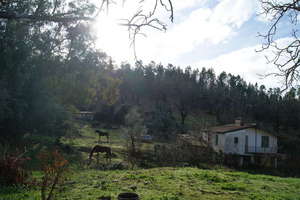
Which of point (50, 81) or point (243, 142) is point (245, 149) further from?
point (50, 81)

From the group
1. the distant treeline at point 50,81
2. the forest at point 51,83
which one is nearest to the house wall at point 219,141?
the forest at point 51,83

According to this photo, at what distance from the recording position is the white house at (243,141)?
27.5 metres

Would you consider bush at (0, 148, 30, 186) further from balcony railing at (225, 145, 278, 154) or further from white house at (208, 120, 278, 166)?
balcony railing at (225, 145, 278, 154)

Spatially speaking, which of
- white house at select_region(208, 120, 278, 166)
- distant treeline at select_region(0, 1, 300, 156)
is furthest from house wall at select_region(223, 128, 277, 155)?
distant treeline at select_region(0, 1, 300, 156)

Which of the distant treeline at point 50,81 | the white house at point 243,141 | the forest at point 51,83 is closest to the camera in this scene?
the forest at point 51,83

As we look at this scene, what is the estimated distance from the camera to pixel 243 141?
2798 centimetres

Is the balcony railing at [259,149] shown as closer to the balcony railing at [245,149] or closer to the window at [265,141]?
the balcony railing at [245,149]

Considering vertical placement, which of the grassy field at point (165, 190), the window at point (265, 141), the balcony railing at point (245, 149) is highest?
the window at point (265, 141)

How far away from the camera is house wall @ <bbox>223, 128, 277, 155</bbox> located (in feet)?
90.4

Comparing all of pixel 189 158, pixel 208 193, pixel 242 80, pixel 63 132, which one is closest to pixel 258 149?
pixel 189 158

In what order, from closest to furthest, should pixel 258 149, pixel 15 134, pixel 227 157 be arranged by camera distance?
pixel 15 134 → pixel 227 157 → pixel 258 149

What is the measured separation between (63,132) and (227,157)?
648 inches

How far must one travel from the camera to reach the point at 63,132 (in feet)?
73.7

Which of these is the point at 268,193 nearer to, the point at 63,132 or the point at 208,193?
the point at 208,193
